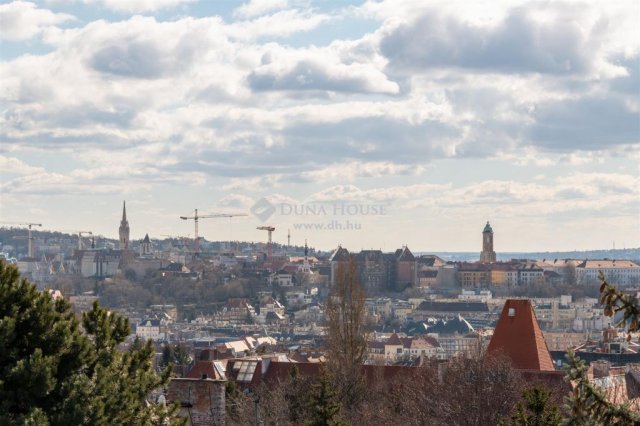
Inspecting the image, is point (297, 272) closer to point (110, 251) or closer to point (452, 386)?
point (110, 251)

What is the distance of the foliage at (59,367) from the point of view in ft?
27.0

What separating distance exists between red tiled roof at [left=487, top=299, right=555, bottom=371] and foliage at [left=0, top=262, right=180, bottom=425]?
15.5 m

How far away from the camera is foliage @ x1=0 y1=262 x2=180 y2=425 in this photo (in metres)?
8.23

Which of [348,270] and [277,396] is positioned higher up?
[348,270]

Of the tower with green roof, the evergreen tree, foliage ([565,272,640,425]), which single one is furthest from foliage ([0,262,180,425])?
the tower with green roof

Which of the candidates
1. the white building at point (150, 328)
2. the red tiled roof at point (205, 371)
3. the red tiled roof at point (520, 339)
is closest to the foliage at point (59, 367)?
the red tiled roof at point (520, 339)

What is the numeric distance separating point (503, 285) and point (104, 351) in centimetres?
13117

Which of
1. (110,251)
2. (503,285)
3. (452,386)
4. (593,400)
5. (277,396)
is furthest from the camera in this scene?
(110,251)

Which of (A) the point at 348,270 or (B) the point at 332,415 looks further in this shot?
(A) the point at 348,270

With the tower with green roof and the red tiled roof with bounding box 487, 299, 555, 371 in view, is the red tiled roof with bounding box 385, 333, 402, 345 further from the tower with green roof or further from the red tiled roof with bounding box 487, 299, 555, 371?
the tower with green roof

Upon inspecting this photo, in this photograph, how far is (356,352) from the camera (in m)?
27.6

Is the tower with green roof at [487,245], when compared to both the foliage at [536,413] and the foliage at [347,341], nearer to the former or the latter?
the foliage at [347,341]

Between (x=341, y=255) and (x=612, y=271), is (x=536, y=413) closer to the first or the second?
(x=341, y=255)

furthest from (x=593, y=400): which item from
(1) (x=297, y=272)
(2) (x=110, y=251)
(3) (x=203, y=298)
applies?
(2) (x=110, y=251)
